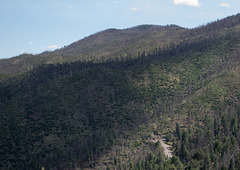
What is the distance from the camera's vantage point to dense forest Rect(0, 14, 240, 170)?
79163 millimetres

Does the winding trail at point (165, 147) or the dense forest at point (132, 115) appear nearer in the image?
the dense forest at point (132, 115)

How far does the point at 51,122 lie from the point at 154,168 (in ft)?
185

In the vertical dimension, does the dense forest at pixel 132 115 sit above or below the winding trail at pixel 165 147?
above

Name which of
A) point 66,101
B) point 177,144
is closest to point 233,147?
point 177,144

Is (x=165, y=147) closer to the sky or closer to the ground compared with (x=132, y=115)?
closer to the ground

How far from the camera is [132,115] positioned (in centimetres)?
11025

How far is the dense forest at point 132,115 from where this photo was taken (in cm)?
7916

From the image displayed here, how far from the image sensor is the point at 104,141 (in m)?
89.6

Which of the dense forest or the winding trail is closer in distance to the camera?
the dense forest

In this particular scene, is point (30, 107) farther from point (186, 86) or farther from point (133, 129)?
point (186, 86)

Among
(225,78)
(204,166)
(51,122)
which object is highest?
(225,78)

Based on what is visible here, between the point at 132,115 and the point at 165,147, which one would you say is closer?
the point at 165,147

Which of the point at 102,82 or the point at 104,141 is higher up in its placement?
the point at 102,82

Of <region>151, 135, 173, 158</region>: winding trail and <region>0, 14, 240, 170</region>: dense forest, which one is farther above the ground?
<region>0, 14, 240, 170</region>: dense forest
